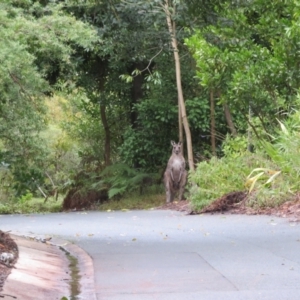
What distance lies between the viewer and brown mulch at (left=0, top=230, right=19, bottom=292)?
8.05 m

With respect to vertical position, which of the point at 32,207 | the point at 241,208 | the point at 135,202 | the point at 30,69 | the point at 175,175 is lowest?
the point at 32,207

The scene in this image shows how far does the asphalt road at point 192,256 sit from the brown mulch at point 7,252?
39.5 inches

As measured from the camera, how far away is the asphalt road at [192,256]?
24.2 ft

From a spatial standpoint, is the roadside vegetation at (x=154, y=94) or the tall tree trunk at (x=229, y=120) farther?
the tall tree trunk at (x=229, y=120)

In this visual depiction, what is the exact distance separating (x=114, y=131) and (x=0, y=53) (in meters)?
19.1

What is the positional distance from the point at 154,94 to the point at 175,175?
4.85 m

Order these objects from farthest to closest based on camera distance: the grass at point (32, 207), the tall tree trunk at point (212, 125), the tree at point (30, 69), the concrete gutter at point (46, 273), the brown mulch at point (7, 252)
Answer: the grass at point (32, 207) → the tall tree trunk at point (212, 125) → the tree at point (30, 69) → the brown mulch at point (7, 252) → the concrete gutter at point (46, 273)

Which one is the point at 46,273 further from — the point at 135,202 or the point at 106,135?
the point at 106,135

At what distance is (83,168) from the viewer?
29.5 metres

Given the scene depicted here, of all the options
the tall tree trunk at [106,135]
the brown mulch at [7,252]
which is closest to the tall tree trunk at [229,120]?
the tall tree trunk at [106,135]

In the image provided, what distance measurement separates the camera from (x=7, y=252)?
9.60 meters

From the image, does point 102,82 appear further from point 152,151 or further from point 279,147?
point 279,147

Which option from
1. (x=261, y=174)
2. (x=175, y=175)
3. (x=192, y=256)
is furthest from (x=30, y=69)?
(x=192, y=256)

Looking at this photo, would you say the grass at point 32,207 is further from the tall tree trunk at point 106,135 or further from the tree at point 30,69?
the tall tree trunk at point 106,135
